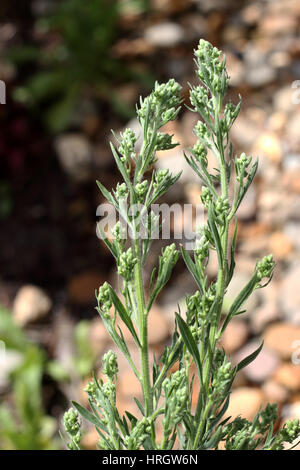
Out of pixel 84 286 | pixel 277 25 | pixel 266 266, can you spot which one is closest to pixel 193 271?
pixel 266 266

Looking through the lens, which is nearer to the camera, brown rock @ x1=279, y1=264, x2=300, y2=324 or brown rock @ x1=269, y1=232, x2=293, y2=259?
brown rock @ x1=279, y1=264, x2=300, y2=324

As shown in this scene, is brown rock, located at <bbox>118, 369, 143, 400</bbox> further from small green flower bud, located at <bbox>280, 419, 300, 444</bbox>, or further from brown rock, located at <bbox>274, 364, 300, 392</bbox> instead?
small green flower bud, located at <bbox>280, 419, 300, 444</bbox>

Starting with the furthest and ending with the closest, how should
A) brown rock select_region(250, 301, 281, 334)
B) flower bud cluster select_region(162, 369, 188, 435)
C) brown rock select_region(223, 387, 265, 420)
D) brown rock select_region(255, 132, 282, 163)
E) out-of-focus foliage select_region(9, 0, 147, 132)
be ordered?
out-of-focus foliage select_region(9, 0, 147, 132), brown rock select_region(255, 132, 282, 163), brown rock select_region(250, 301, 281, 334), brown rock select_region(223, 387, 265, 420), flower bud cluster select_region(162, 369, 188, 435)

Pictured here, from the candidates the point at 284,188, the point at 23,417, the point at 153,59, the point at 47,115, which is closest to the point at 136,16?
the point at 153,59

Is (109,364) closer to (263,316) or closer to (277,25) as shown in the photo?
(263,316)

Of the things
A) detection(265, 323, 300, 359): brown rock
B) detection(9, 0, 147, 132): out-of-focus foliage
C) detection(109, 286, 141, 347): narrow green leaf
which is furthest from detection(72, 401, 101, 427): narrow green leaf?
detection(9, 0, 147, 132): out-of-focus foliage

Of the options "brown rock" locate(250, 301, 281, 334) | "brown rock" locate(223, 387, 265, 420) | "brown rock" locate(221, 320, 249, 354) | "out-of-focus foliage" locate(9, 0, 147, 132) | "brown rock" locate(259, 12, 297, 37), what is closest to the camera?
"brown rock" locate(223, 387, 265, 420)

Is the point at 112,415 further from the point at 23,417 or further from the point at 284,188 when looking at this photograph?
the point at 284,188
